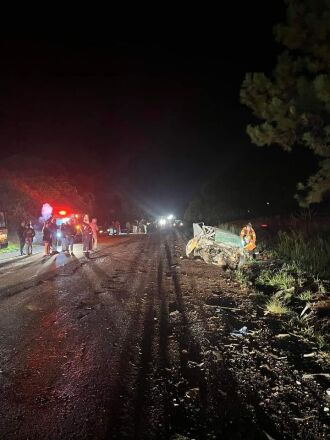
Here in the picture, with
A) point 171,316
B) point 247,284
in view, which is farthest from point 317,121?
point 171,316

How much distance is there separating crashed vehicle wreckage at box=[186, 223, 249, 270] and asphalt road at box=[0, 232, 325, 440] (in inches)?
158

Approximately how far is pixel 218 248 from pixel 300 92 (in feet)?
19.9

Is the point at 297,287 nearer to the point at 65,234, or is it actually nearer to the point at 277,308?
the point at 277,308

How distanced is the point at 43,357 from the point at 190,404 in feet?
7.47

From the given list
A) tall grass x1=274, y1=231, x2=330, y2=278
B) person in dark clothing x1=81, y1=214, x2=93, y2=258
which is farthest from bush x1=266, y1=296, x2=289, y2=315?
person in dark clothing x1=81, y1=214, x2=93, y2=258

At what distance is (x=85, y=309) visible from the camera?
7.31 metres

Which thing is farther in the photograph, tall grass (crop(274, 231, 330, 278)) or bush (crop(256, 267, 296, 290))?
tall grass (crop(274, 231, 330, 278))

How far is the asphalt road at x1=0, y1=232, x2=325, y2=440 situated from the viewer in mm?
3359

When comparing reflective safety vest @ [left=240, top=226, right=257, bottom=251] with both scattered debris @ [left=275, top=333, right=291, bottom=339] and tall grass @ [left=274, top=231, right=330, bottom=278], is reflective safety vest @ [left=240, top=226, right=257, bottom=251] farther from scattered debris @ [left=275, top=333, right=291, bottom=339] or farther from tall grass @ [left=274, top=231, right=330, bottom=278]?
scattered debris @ [left=275, top=333, right=291, bottom=339]

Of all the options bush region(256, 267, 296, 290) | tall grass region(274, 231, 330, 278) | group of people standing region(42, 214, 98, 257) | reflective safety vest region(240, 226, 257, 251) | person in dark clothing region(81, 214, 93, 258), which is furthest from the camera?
person in dark clothing region(81, 214, 93, 258)

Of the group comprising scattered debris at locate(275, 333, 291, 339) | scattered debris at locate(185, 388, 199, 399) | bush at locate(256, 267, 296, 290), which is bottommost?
scattered debris at locate(185, 388, 199, 399)

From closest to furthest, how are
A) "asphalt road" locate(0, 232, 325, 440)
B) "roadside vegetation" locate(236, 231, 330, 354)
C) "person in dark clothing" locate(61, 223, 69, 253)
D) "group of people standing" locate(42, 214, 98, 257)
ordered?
"asphalt road" locate(0, 232, 325, 440), "roadside vegetation" locate(236, 231, 330, 354), "group of people standing" locate(42, 214, 98, 257), "person in dark clothing" locate(61, 223, 69, 253)

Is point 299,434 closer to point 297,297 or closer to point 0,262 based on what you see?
point 297,297

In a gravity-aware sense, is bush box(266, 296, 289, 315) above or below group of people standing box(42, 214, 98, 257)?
below
